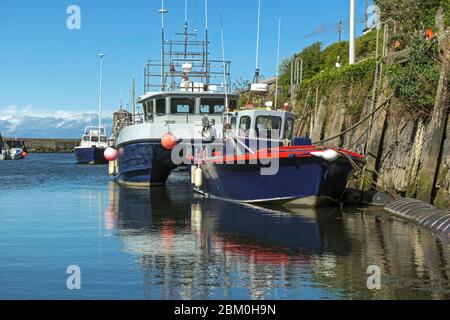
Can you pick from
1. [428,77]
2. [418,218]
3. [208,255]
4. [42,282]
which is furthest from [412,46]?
[42,282]

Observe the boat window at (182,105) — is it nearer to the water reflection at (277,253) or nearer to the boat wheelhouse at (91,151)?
the water reflection at (277,253)

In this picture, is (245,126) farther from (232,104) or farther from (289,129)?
(232,104)

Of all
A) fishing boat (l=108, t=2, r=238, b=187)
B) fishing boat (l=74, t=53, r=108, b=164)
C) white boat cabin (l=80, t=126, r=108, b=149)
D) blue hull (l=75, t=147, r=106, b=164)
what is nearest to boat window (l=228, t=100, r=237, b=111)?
fishing boat (l=108, t=2, r=238, b=187)

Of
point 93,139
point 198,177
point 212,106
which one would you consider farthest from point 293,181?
point 93,139

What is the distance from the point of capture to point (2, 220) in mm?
17938

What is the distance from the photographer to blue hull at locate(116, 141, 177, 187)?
28141 millimetres

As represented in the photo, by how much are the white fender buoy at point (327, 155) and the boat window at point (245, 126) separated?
3.32 metres

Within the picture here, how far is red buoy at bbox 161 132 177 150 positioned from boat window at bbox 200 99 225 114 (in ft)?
7.37

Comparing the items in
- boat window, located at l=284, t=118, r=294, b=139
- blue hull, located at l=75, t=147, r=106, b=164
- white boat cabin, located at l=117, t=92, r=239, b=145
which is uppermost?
white boat cabin, located at l=117, t=92, r=239, b=145

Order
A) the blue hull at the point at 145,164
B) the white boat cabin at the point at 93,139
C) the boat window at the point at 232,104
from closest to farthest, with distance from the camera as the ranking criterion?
the blue hull at the point at 145,164 → the boat window at the point at 232,104 → the white boat cabin at the point at 93,139

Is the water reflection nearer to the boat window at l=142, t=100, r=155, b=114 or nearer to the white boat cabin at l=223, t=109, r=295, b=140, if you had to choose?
the white boat cabin at l=223, t=109, r=295, b=140

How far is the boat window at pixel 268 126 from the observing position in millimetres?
21323

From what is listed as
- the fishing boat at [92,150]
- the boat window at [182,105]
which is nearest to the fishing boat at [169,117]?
Result: the boat window at [182,105]

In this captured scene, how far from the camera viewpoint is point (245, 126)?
2147 centimetres
